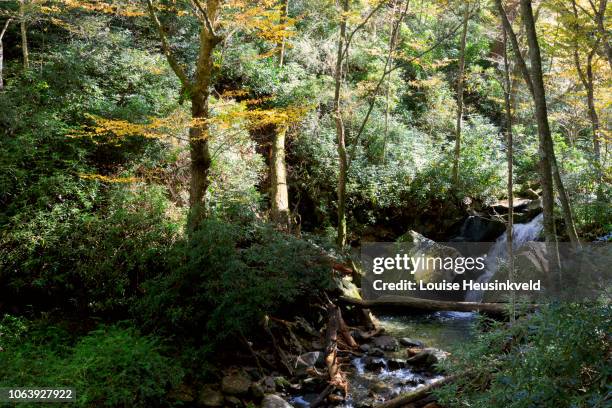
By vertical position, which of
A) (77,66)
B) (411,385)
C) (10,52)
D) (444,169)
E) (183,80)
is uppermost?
(10,52)

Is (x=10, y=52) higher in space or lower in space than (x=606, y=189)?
higher

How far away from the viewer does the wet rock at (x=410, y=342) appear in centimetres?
736

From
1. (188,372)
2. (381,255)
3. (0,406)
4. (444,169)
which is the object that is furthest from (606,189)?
(0,406)

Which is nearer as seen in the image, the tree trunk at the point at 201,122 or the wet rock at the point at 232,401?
the wet rock at the point at 232,401

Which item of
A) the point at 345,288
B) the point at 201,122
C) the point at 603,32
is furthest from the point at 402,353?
the point at 603,32

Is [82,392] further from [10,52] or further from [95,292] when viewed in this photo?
[10,52]

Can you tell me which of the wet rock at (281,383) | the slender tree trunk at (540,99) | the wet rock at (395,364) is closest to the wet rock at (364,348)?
the wet rock at (395,364)

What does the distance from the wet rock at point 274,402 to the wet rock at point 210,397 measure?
1.64 ft

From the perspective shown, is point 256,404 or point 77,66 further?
point 77,66

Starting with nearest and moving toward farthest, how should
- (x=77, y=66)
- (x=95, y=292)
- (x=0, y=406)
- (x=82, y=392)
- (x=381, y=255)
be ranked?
(x=0, y=406)
(x=82, y=392)
(x=95, y=292)
(x=77, y=66)
(x=381, y=255)

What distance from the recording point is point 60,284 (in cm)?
648

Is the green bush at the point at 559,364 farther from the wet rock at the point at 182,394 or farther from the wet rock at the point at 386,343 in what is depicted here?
the wet rock at the point at 386,343

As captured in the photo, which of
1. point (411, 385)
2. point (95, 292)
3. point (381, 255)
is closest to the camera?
point (411, 385)

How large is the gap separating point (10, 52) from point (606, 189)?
14.2 meters
